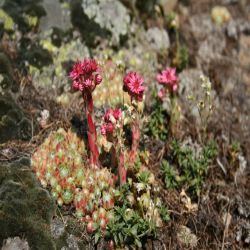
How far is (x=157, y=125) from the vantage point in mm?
5586

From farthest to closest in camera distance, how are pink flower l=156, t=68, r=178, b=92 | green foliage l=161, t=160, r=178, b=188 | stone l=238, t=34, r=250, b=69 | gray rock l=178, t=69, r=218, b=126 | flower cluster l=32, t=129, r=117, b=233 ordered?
stone l=238, t=34, r=250, b=69, gray rock l=178, t=69, r=218, b=126, pink flower l=156, t=68, r=178, b=92, green foliage l=161, t=160, r=178, b=188, flower cluster l=32, t=129, r=117, b=233

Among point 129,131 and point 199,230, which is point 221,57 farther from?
point 199,230

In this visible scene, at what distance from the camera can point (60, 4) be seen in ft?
21.5

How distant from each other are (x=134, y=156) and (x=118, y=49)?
2.03 meters

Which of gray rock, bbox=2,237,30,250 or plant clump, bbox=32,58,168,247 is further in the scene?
plant clump, bbox=32,58,168,247

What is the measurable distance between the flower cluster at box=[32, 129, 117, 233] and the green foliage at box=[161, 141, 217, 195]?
2.04ft

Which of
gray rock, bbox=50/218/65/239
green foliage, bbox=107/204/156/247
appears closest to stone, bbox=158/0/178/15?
green foliage, bbox=107/204/156/247

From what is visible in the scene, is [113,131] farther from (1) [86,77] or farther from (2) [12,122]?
(2) [12,122]

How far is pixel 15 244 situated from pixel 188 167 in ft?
6.53

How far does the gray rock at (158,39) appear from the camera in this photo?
22.5 feet

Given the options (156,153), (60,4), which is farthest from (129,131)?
(60,4)

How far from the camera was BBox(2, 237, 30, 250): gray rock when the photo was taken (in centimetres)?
418

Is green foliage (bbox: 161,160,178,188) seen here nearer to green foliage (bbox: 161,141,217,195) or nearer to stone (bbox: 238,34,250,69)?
green foliage (bbox: 161,141,217,195)

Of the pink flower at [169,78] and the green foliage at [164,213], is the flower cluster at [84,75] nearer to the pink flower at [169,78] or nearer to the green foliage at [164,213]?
the pink flower at [169,78]
